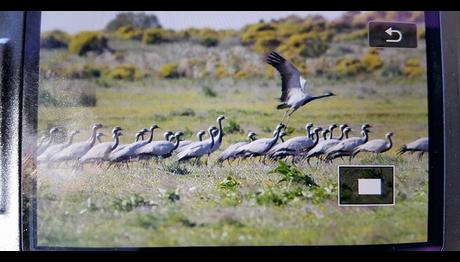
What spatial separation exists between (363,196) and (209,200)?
0.61m

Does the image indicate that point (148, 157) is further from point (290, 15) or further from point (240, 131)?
point (290, 15)

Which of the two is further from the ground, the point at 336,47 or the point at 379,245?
the point at 336,47

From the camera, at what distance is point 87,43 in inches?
90.0

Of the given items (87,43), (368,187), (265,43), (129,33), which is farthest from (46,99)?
(368,187)

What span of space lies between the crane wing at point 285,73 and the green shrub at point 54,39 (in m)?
0.82

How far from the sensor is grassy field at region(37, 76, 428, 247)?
224cm

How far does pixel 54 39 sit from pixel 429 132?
1.55 metres

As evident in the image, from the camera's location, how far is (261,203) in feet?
7.41

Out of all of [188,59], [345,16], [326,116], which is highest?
[345,16]

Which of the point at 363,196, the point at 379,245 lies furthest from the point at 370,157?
the point at 379,245

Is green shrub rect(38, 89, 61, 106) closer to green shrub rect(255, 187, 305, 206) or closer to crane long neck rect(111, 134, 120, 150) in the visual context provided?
crane long neck rect(111, 134, 120, 150)

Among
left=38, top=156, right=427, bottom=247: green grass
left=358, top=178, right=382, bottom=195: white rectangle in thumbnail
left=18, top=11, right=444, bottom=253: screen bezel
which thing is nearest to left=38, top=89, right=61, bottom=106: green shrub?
left=18, top=11, right=444, bottom=253: screen bezel

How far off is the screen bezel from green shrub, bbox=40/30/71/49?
0.02 metres

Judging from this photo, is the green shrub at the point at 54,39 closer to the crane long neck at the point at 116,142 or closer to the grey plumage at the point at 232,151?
the crane long neck at the point at 116,142
